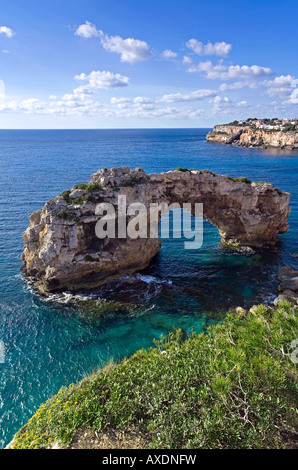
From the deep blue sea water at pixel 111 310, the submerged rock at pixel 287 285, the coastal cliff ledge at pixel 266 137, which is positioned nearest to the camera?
the deep blue sea water at pixel 111 310

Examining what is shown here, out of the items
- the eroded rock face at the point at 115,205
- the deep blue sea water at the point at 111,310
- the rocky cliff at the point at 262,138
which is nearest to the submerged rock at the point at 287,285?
the deep blue sea water at the point at 111,310

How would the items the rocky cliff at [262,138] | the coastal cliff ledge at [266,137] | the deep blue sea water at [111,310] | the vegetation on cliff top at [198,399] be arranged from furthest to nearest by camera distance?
the coastal cliff ledge at [266,137]
the rocky cliff at [262,138]
the deep blue sea water at [111,310]
the vegetation on cliff top at [198,399]

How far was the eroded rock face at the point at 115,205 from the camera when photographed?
106 ft

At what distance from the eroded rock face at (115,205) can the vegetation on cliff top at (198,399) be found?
710 inches

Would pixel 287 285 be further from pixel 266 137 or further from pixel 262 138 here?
pixel 262 138

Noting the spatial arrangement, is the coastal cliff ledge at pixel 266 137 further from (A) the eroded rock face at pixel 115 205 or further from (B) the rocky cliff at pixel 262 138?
(A) the eroded rock face at pixel 115 205

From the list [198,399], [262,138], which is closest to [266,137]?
[262,138]

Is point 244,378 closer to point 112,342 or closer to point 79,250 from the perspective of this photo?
point 112,342

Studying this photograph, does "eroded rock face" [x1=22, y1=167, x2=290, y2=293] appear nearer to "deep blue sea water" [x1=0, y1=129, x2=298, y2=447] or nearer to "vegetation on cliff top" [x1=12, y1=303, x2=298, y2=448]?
"deep blue sea water" [x1=0, y1=129, x2=298, y2=447]

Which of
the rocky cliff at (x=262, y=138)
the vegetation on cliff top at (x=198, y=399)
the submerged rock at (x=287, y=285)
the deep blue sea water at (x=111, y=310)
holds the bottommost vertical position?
the deep blue sea water at (x=111, y=310)

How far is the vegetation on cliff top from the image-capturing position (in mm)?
12242

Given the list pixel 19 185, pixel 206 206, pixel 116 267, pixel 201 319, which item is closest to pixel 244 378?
pixel 201 319

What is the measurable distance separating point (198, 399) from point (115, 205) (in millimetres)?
24830

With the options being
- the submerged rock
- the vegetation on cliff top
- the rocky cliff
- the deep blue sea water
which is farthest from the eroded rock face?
the rocky cliff
